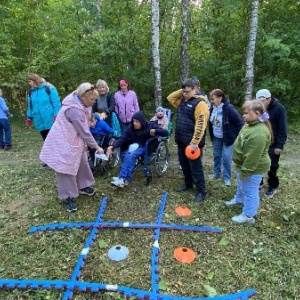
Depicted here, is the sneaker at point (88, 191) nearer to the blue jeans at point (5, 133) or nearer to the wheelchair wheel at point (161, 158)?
the wheelchair wheel at point (161, 158)

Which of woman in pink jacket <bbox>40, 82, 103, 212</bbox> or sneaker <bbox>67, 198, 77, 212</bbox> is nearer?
woman in pink jacket <bbox>40, 82, 103, 212</bbox>

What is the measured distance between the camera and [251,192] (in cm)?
328

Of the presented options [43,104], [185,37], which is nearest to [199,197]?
[43,104]

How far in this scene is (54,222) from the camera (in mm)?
3484

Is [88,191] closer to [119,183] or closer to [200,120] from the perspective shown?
[119,183]

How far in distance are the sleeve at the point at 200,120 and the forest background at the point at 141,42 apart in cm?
528

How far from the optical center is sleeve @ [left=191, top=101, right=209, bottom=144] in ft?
11.4

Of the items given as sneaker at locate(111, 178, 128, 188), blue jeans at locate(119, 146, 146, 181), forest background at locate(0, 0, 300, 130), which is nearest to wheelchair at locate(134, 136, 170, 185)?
blue jeans at locate(119, 146, 146, 181)

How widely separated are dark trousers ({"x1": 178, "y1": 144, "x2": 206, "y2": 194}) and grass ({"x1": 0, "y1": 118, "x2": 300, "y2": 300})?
0.21m

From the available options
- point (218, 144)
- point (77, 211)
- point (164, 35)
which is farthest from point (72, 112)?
point (164, 35)

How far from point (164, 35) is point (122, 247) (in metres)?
7.33

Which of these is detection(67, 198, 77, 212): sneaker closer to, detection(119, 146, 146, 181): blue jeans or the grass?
the grass

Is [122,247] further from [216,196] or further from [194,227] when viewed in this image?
[216,196]

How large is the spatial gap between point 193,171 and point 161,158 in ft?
3.97
